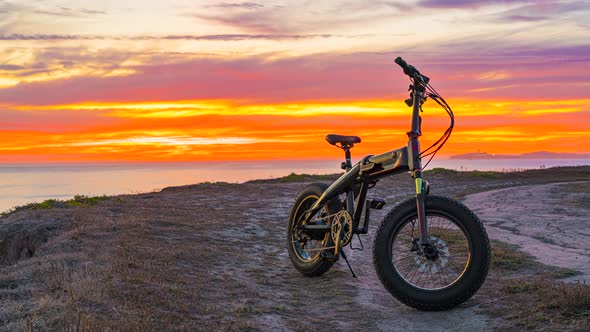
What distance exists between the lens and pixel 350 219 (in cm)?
750

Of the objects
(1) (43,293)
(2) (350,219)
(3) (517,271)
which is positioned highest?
(2) (350,219)

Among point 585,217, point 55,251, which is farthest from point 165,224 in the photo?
point 585,217

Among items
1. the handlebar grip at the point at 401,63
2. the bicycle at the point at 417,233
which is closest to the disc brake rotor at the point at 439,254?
the bicycle at the point at 417,233

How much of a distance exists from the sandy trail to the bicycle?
2.44 m

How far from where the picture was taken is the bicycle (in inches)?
249

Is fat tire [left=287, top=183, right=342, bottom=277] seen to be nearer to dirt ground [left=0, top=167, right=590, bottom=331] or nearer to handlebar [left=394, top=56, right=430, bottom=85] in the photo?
dirt ground [left=0, top=167, right=590, bottom=331]

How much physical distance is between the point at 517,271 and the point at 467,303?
8.21 ft

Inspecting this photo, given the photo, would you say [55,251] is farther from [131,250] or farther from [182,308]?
[182,308]

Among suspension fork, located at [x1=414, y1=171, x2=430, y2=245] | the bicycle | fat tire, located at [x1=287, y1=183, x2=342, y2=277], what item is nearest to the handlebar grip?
the bicycle

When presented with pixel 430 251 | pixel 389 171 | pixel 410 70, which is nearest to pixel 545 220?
pixel 389 171

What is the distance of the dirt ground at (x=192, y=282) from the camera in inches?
228

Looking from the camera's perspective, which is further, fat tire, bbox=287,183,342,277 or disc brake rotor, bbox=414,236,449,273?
fat tire, bbox=287,183,342,277

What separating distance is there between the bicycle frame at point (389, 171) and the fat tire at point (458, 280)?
24 centimetres

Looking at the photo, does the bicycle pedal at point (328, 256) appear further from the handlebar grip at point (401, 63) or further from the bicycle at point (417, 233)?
the handlebar grip at point (401, 63)
